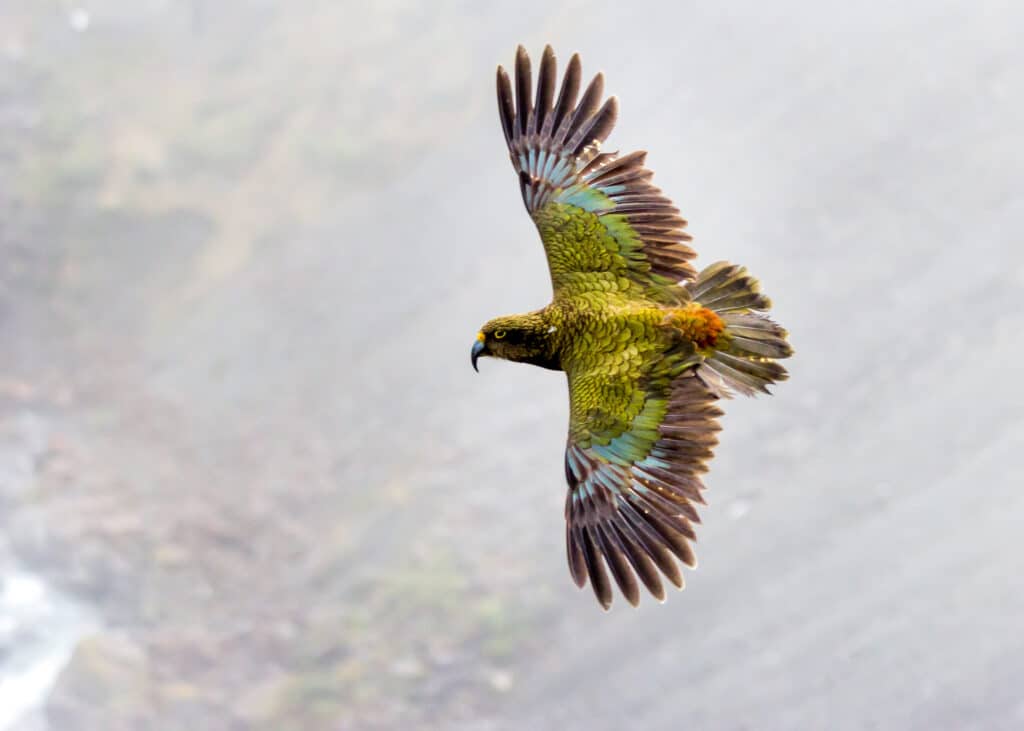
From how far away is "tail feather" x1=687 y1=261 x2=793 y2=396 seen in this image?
699 centimetres

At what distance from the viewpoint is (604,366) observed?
701 centimetres

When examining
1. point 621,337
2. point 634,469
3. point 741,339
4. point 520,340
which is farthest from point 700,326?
point 520,340

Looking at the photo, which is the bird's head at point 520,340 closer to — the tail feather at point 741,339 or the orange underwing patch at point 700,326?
the orange underwing patch at point 700,326

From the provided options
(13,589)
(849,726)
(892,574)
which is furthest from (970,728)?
(13,589)

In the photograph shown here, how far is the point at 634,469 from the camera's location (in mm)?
6887

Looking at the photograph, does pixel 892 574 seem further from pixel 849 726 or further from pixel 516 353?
pixel 516 353

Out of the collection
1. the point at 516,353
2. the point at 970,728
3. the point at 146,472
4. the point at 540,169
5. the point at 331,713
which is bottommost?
the point at 970,728

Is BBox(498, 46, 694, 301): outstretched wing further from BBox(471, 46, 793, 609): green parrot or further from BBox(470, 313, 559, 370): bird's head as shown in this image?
BBox(470, 313, 559, 370): bird's head

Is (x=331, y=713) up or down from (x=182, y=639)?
down

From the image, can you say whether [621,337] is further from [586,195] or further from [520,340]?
[586,195]

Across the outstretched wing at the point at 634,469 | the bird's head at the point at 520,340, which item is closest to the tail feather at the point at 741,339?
the outstretched wing at the point at 634,469

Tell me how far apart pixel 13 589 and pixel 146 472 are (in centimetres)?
268

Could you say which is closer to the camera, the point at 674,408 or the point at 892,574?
the point at 674,408

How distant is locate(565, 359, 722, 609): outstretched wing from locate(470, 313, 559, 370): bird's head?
18.9 inches
